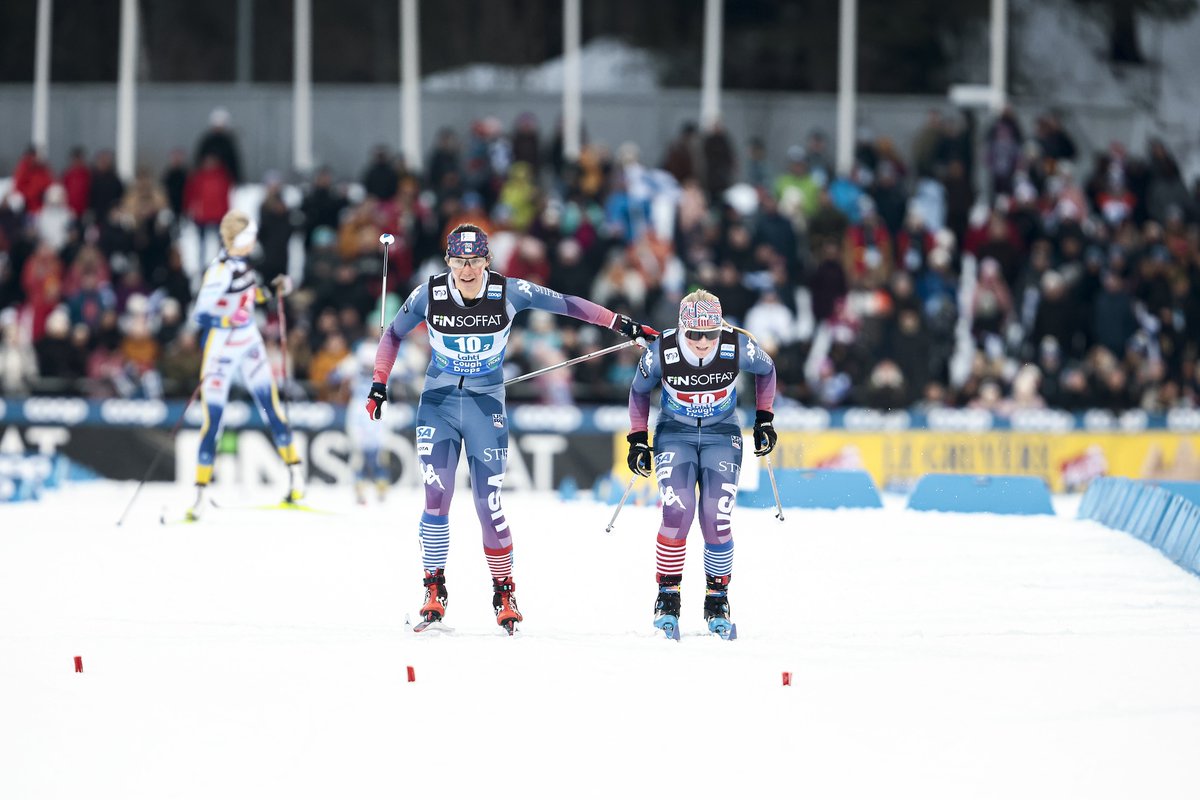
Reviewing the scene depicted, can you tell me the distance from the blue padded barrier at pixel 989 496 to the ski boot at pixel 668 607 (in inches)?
248

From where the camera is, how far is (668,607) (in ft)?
34.2

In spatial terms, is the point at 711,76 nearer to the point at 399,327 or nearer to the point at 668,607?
the point at 399,327

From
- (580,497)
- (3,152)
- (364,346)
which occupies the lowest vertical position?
A: (580,497)

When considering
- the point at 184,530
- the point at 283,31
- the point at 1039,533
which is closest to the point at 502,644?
the point at 184,530

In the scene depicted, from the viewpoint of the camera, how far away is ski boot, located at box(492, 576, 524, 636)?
10344mm

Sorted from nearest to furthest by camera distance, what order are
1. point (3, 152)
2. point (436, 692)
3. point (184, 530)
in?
point (436, 692) < point (184, 530) < point (3, 152)

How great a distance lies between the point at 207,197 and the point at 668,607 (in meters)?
15.3

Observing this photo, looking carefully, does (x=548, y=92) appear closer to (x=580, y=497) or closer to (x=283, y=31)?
(x=283, y=31)

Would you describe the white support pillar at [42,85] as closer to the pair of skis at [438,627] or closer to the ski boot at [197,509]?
the ski boot at [197,509]

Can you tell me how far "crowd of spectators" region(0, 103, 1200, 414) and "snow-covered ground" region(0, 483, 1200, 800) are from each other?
727 centimetres

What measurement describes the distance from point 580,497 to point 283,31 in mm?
17967

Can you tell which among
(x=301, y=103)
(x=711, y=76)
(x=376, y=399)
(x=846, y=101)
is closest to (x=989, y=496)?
(x=376, y=399)

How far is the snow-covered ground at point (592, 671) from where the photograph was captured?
7.66m

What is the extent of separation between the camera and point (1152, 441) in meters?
21.2
